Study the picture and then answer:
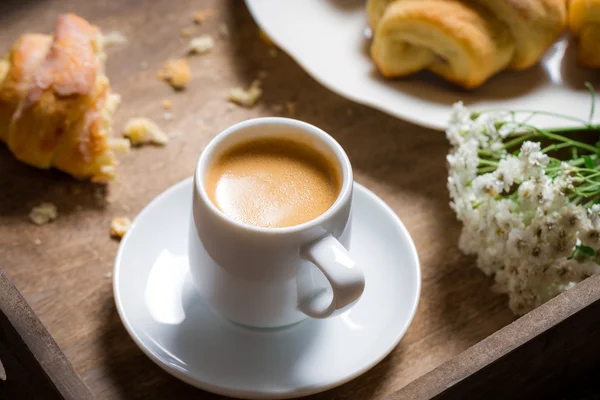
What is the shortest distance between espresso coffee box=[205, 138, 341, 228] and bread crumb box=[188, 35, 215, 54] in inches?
15.7

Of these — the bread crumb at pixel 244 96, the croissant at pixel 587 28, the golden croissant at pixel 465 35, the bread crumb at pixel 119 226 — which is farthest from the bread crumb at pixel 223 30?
the croissant at pixel 587 28

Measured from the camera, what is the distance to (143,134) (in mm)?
925

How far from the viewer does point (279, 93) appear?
1.00 m

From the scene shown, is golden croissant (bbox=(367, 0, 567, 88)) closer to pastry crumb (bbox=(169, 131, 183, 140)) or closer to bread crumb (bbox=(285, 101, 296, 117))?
bread crumb (bbox=(285, 101, 296, 117))

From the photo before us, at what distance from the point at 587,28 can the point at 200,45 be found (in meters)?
0.55

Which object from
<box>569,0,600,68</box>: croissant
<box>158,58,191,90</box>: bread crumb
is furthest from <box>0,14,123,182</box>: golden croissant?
<box>569,0,600,68</box>: croissant

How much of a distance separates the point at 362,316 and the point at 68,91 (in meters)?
0.44

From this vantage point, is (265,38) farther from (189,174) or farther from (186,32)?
(189,174)

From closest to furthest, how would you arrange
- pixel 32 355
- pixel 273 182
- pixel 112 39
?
pixel 32 355
pixel 273 182
pixel 112 39

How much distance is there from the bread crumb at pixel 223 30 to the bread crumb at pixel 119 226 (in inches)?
14.6

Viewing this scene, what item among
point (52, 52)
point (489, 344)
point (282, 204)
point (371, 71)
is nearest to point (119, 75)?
point (52, 52)

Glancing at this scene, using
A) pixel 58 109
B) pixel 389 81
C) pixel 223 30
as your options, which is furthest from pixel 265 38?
pixel 58 109

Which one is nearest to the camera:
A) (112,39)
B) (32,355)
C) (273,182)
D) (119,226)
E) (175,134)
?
(32,355)

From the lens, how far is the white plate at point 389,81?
93 cm
